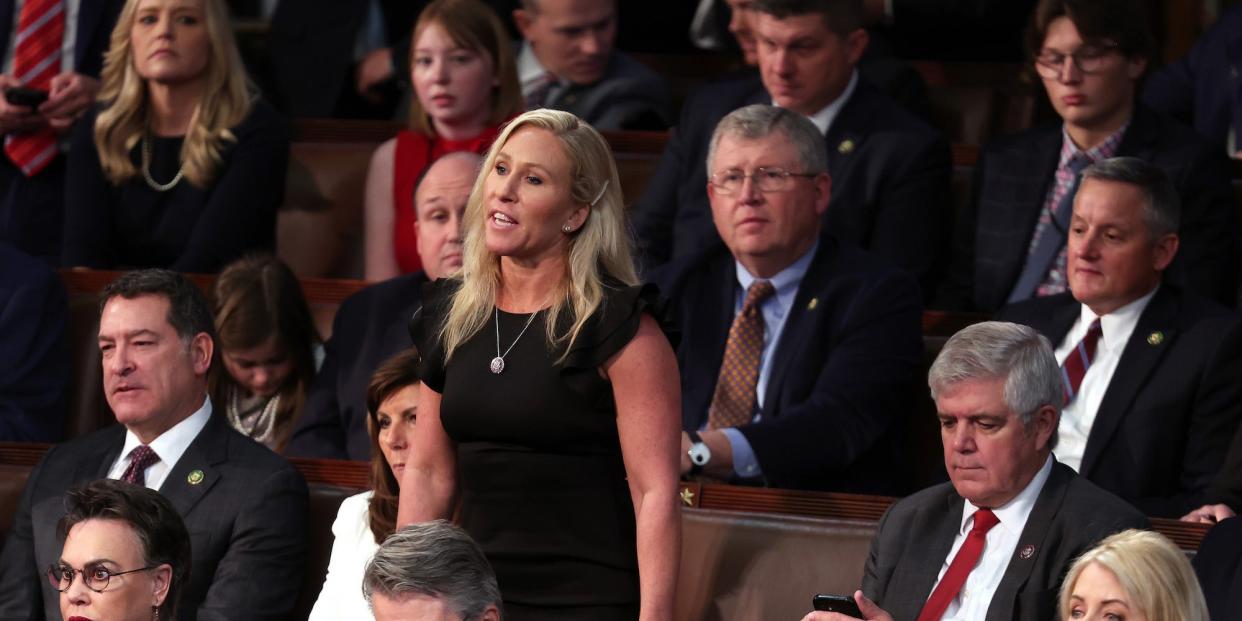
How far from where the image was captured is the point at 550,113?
2.68 metres

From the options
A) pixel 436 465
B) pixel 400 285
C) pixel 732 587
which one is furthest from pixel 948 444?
pixel 400 285

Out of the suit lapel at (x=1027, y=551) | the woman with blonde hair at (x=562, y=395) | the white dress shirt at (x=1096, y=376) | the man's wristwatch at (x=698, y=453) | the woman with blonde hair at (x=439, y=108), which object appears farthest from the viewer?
the woman with blonde hair at (x=439, y=108)

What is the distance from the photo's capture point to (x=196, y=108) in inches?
176

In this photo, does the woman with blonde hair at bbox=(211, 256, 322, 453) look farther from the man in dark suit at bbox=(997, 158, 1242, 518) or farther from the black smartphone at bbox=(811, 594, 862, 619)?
the black smartphone at bbox=(811, 594, 862, 619)

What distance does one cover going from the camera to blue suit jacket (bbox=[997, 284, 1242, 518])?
130 inches

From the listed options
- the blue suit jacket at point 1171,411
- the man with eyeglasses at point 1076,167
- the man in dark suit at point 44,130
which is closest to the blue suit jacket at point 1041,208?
the man with eyeglasses at point 1076,167

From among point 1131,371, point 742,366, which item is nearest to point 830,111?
point 742,366

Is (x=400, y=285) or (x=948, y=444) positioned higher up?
(x=400, y=285)

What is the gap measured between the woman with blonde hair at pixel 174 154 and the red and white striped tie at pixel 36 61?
0.67 ft

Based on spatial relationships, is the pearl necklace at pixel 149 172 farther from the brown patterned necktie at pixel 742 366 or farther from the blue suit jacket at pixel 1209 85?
the blue suit jacket at pixel 1209 85

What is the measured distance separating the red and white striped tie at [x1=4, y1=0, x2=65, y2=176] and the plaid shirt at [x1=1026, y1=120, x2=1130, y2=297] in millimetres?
2310

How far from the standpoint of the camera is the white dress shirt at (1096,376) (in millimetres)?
3459

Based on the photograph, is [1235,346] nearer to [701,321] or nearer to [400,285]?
[701,321]

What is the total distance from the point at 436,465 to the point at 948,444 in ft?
2.38
